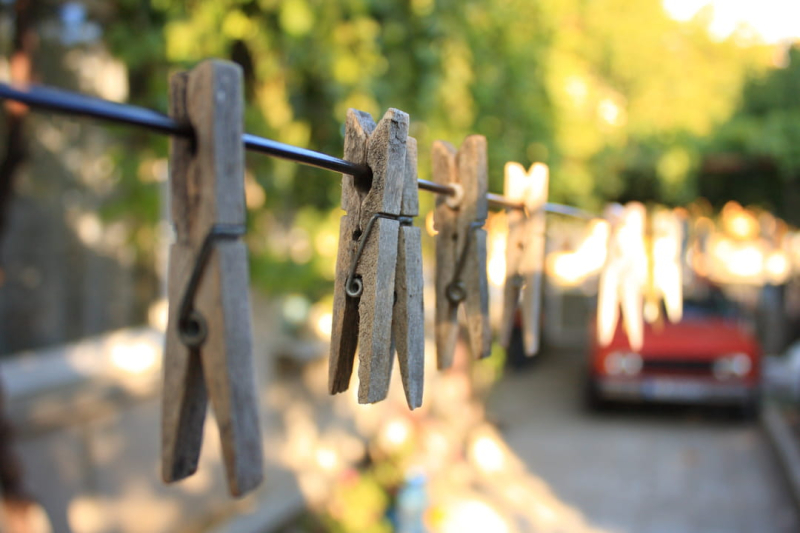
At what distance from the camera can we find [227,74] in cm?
74

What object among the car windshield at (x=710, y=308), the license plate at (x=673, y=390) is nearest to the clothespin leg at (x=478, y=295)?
the license plate at (x=673, y=390)

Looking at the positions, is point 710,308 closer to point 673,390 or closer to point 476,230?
point 673,390

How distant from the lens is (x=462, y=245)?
4.15 feet

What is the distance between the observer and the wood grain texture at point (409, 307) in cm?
99

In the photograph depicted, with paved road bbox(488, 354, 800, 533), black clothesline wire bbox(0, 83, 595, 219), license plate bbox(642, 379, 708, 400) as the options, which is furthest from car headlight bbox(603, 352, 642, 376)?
black clothesline wire bbox(0, 83, 595, 219)

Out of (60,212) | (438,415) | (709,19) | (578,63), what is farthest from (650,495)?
(709,19)

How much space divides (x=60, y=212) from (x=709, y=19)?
8.17 m

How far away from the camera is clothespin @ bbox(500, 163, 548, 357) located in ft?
4.87

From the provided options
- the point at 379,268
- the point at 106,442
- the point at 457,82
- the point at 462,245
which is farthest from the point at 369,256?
the point at 457,82

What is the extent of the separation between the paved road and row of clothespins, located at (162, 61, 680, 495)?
12.8ft

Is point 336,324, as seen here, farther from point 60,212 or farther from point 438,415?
point 438,415

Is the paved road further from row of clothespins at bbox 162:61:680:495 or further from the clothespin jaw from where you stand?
the clothespin jaw

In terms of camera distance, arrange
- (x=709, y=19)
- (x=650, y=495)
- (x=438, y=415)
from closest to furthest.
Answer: (x=650, y=495)
(x=438, y=415)
(x=709, y=19)

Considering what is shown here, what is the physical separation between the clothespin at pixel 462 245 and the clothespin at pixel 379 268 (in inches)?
9.7
